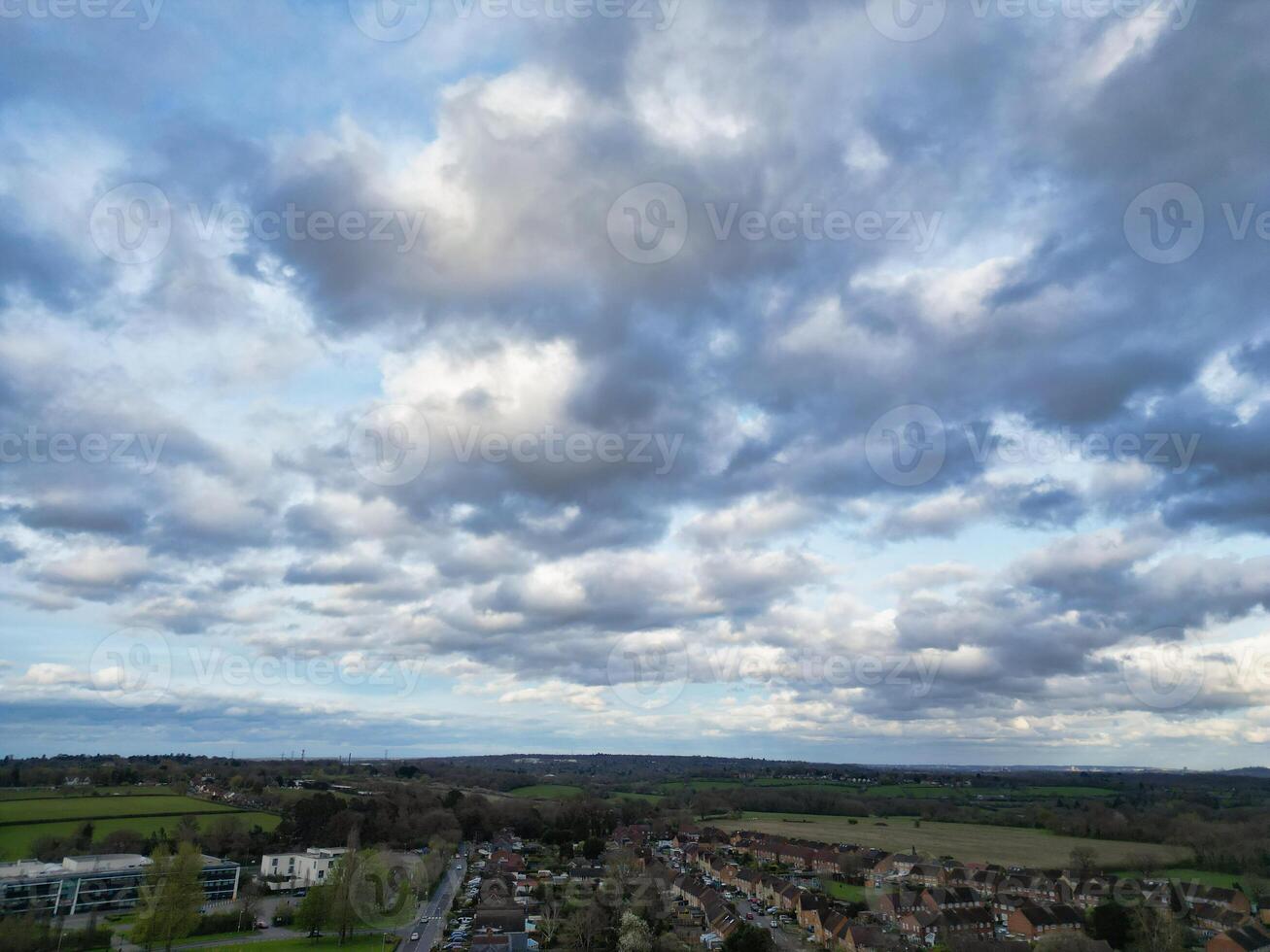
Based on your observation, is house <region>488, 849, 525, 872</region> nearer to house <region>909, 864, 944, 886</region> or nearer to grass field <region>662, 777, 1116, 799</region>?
house <region>909, 864, 944, 886</region>

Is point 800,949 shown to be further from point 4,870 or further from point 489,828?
point 489,828

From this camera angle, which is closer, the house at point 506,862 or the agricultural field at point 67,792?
the house at point 506,862

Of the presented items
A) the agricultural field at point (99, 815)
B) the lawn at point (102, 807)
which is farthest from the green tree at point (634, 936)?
the lawn at point (102, 807)

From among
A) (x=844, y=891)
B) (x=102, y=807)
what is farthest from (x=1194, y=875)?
(x=102, y=807)

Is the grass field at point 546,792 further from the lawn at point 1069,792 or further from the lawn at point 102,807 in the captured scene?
the lawn at point 1069,792

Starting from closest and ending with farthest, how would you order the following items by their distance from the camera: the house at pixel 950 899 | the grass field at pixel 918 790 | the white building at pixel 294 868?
the house at pixel 950 899 < the white building at pixel 294 868 < the grass field at pixel 918 790

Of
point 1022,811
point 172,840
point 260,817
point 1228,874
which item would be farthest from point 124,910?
point 1022,811
